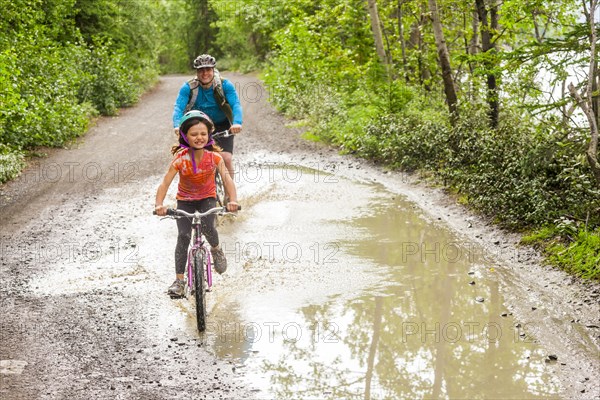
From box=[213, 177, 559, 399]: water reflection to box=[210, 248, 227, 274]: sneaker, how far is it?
0.44 metres

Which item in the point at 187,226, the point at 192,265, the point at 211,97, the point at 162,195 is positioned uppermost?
the point at 211,97

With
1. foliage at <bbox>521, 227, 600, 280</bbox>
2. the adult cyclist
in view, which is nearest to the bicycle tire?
the adult cyclist

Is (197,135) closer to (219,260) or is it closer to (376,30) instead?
(219,260)

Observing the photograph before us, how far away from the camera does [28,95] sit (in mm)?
17156

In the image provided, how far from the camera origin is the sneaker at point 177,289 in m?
7.40

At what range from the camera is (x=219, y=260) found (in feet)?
26.0

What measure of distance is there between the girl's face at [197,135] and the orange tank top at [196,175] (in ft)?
0.49

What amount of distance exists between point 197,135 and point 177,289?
165 cm

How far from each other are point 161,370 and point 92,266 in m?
3.47

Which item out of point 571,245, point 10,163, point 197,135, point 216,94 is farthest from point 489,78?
point 10,163

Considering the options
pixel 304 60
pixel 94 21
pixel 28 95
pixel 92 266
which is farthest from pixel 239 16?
pixel 92 266

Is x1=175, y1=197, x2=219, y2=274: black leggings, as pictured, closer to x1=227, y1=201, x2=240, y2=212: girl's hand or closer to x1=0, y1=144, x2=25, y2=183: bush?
x1=227, y1=201, x2=240, y2=212: girl's hand

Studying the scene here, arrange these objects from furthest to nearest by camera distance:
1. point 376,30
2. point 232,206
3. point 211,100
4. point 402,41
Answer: point 402,41
point 376,30
point 211,100
point 232,206

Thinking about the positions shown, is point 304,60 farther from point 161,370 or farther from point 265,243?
point 161,370
